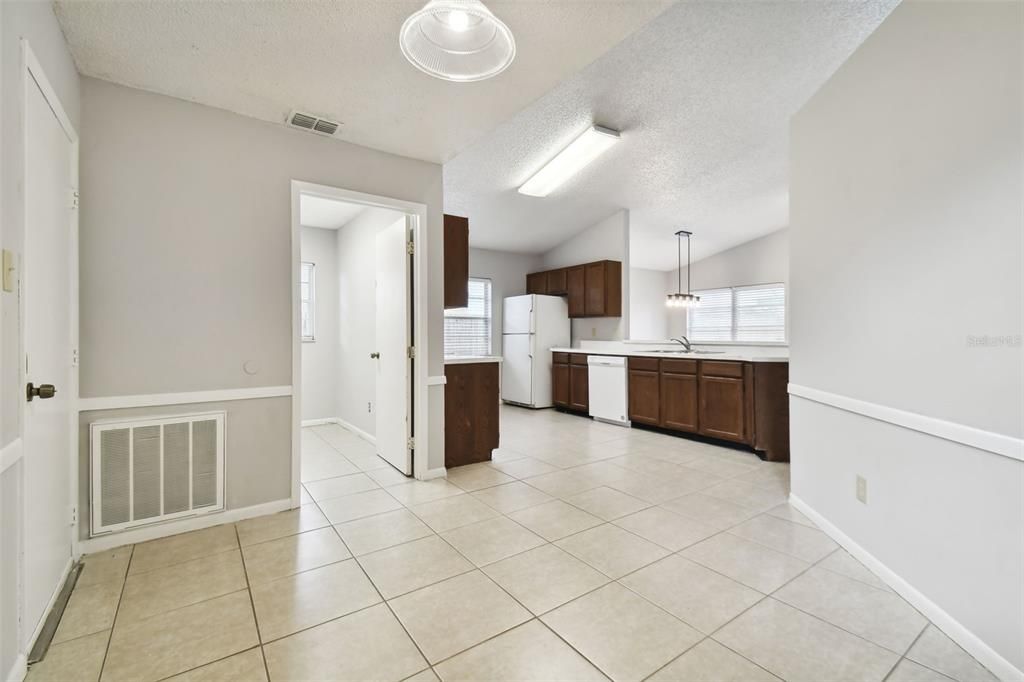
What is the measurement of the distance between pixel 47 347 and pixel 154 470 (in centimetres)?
93

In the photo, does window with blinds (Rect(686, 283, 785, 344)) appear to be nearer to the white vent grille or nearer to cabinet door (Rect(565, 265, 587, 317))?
cabinet door (Rect(565, 265, 587, 317))

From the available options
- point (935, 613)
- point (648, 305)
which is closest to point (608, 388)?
point (648, 305)

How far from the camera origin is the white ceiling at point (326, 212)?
4.64 metres

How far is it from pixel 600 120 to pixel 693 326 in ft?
18.6

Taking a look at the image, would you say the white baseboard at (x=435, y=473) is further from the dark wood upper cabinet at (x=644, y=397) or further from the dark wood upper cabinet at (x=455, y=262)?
the dark wood upper cabinet at (x=644, y=397)

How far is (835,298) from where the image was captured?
2482 mm

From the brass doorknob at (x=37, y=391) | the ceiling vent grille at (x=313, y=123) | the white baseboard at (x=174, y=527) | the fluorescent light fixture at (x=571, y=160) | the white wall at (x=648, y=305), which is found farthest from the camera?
the white wall at (x=648, y=305)

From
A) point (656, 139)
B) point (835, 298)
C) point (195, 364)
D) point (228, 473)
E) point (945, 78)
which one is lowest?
point (228, 473)

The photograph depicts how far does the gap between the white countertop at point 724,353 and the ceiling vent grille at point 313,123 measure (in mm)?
3867

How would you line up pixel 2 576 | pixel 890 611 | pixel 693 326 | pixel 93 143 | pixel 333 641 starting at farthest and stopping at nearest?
pixel 693 326 → pixel 93 143 → pixel 890 611 → pixel 333 641 → pixel 2 576

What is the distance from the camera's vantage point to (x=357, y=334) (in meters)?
5.11

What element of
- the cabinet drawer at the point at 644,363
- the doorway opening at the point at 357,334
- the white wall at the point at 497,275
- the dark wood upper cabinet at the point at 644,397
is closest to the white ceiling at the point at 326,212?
the doorway opening at the point at 357,334

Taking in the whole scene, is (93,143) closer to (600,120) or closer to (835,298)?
(600,120)

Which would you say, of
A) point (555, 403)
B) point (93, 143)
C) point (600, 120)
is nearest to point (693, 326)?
point (555, 403)
